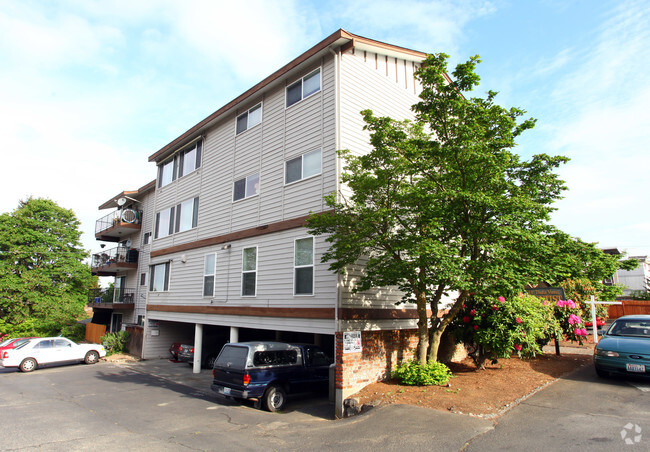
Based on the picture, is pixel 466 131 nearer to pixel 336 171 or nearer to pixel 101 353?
pixel 336 171

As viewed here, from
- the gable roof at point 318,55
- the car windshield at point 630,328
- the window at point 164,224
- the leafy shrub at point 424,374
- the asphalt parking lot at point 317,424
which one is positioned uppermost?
the gable roof at point 318,55

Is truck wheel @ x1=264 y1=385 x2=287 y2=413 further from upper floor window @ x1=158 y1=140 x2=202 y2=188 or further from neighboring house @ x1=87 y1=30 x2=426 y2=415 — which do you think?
upper floor window @ x1=158 y1=140 x2=202 y2=188

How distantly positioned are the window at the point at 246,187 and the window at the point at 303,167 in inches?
67.7

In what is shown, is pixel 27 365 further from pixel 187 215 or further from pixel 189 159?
pixel 189 159

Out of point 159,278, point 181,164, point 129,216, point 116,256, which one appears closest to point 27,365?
point 159,278

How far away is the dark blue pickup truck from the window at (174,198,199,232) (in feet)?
27.7

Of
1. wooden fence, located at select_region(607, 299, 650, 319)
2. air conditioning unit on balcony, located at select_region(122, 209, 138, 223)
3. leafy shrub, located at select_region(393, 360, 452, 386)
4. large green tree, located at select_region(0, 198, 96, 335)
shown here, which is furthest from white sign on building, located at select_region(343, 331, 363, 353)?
large green tree, located at select_region(0, 198, 96, 335)

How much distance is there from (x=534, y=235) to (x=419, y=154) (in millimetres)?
3147

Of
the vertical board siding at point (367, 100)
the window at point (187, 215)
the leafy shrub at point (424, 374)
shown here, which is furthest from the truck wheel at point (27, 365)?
the leafy shrub at point (424, 374)

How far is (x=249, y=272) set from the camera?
1426cm

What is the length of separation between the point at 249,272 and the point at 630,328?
1145 cm

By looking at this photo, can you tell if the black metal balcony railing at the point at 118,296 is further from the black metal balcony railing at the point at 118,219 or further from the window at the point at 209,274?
the window at the point at 209,274

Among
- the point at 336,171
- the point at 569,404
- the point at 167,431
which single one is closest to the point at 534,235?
the point at 569,404

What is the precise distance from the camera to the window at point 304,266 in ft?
39.0
